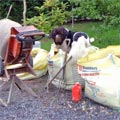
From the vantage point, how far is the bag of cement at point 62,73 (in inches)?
223

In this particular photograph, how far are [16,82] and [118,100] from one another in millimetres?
1416

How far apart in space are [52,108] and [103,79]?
0.68 m

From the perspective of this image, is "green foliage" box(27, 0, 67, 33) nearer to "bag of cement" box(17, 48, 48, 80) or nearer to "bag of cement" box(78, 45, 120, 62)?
"bag of cement" box(17, 48, 48, 80)

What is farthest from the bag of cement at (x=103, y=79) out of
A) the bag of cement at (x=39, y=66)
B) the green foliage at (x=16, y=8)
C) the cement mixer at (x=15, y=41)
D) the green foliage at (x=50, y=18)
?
the green foliage at (x=16, y=8)

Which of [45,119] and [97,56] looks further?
[97,56]

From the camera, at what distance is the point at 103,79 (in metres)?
5.02

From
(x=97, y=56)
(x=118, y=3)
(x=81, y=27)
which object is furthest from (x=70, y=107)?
(x=81, y=27)

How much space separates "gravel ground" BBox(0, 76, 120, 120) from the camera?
15.8 feet

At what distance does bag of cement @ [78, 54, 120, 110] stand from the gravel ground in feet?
0.39

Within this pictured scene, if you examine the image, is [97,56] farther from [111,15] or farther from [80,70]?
[111,15]

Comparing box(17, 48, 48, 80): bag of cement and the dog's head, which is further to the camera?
box(17, 48, 48, 80): bag of cement

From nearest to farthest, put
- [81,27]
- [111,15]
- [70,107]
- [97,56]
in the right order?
1. [70,107]
2. [97,56]
3. [111,15]
4. [81,27]

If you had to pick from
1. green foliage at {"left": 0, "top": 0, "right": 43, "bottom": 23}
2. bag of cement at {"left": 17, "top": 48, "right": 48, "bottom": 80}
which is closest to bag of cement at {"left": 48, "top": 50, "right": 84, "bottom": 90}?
bag of cement at {"left": 17, "top": 48, "right": 48, "bottom": 80}

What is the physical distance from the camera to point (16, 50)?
519 centimetres
